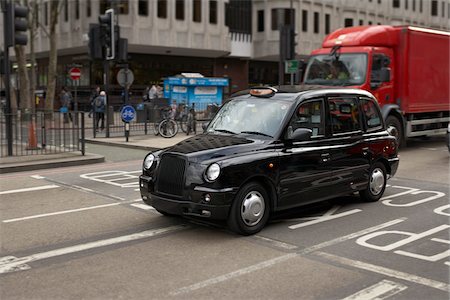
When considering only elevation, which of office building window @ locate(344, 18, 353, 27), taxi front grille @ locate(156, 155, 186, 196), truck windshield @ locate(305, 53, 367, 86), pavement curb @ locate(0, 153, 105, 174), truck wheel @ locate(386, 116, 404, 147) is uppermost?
office building window @ locate(344, 18, 353, 27)

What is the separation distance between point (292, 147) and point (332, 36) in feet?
30.4

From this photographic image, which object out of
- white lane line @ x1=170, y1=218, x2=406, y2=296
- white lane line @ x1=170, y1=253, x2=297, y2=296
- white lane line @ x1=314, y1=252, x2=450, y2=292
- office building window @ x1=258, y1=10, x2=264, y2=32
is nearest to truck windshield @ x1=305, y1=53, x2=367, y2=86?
white lane line @ x1=170, y1=218, x2=406, y2=296

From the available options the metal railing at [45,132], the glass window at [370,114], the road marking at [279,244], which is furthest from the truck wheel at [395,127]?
the road marking at [279,244]

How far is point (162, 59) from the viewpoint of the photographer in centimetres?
4216

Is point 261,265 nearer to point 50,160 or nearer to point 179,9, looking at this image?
point 50,160

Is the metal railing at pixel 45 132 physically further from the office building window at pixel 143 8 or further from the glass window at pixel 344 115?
the office building window at pixel 143 8

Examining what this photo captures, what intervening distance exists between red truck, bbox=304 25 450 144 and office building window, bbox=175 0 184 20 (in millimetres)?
25696

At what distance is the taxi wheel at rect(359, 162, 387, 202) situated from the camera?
788 centimetres

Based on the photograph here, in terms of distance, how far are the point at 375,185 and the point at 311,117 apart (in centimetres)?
179

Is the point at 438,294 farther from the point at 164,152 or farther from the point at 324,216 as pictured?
the point at 164,152

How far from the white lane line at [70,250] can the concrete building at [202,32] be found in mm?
31624

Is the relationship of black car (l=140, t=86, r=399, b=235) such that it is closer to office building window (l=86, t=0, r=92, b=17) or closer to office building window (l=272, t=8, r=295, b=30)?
office building window (l=86, t=0, r=92, b=17)

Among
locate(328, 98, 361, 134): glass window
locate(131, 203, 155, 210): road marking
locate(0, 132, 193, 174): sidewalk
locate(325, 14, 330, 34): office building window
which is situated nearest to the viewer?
locate(328, 98, 361, 134): glass window

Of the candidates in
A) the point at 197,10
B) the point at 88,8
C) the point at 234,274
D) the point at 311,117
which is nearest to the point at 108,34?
the point at 311,117
